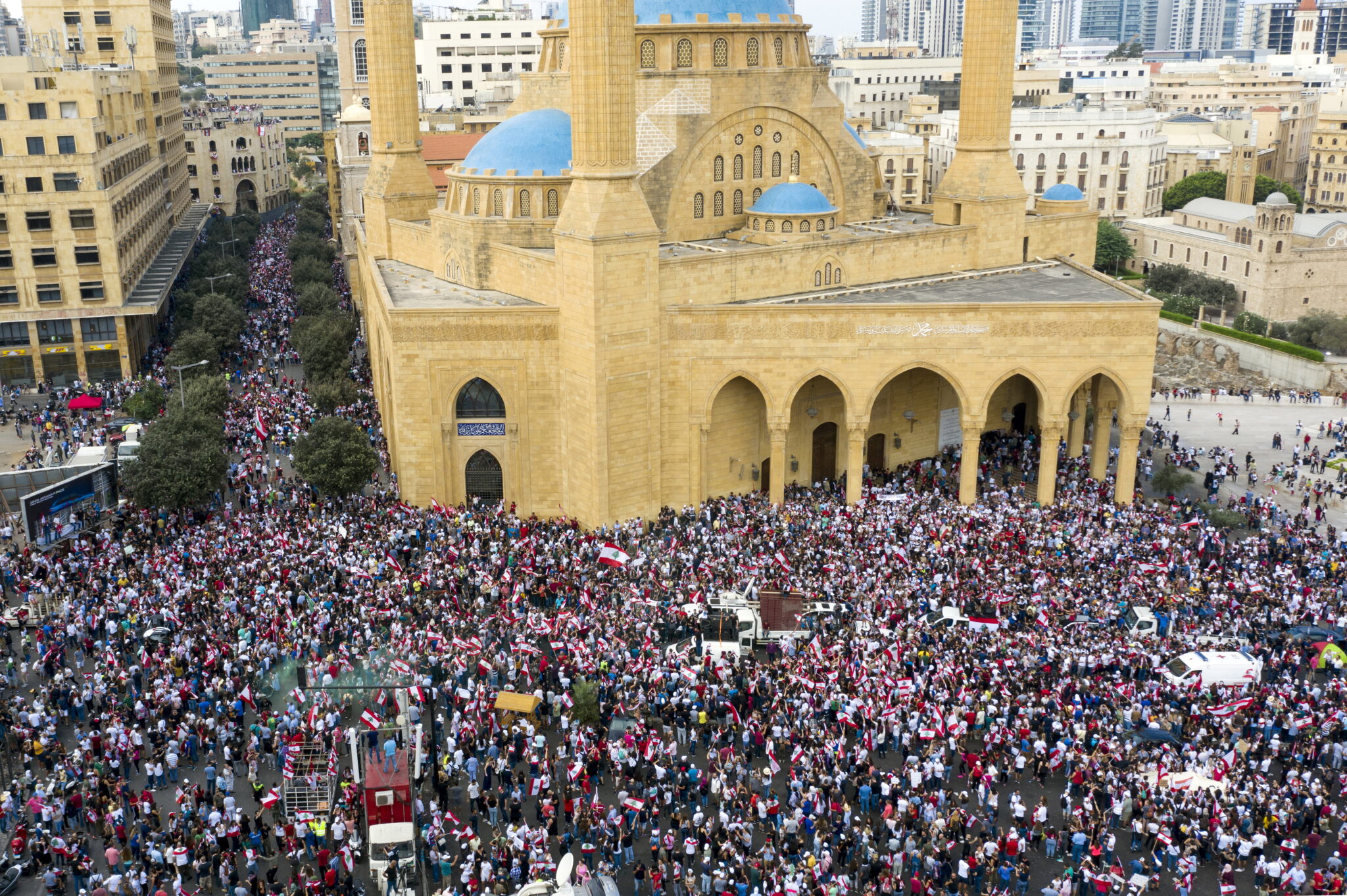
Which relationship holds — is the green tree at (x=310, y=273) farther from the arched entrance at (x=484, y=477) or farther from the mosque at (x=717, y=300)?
the arched entrance at (x=484, y=477)

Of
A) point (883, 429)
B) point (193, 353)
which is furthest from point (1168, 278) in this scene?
point (193, 353)

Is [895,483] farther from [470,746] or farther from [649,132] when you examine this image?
[470,746]

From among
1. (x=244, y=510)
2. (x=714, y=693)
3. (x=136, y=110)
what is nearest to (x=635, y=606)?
(x=714, y=693)

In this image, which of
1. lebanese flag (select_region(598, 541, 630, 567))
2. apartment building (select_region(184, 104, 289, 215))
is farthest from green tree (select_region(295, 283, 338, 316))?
apartment building (select_region(184, 104, 289, 215))

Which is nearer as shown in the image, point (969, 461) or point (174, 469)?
point (174, 469)

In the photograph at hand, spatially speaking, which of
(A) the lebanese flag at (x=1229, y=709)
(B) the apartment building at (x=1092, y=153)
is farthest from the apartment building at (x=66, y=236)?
(B) the apartment building at (x=1092, y=153)

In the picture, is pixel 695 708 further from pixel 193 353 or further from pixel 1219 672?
pixel 193 353
